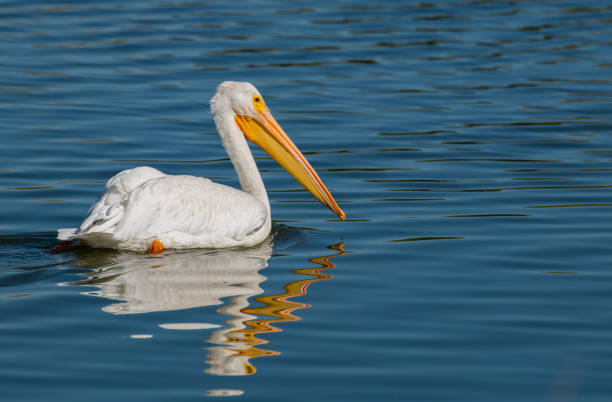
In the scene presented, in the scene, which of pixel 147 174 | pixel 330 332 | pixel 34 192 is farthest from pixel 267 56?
pixel 330 332

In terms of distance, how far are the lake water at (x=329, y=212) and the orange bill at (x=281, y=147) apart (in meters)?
0.26

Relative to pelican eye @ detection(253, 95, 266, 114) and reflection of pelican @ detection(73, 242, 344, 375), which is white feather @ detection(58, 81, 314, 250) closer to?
reflection of pelican @ detection(73, 242, 344, 375)

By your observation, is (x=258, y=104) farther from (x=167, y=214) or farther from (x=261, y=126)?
(x=167, y=214)

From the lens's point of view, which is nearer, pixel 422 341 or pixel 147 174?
pixel 422 341

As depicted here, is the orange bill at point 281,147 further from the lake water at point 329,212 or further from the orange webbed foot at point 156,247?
the orange webbed foot at point 156,247

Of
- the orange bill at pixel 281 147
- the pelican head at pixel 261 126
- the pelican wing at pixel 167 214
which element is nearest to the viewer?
the pelican wing at pixel 167 214

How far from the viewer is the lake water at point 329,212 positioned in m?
4.52

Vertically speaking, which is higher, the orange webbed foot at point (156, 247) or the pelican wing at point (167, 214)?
the pelican wing at point (167, 214)

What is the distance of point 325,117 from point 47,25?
5.70m

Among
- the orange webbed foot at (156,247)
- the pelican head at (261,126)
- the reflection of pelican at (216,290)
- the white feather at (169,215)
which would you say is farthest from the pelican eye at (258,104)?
the orange webbed foot at (156,247)

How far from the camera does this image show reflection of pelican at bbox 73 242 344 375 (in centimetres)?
474

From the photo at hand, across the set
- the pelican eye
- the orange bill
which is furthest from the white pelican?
the pelican eye

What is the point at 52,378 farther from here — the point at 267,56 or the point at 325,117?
the point at 267,56

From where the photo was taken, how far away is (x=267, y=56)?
1351 cm
